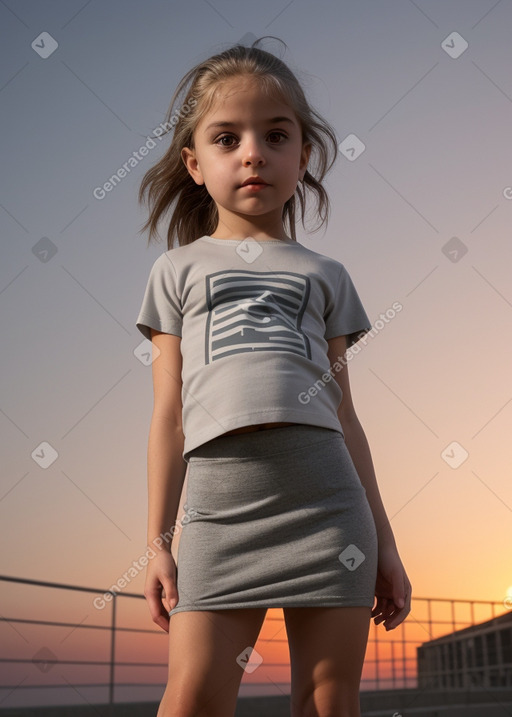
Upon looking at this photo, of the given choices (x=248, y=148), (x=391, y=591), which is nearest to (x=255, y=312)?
(x=248, y=148)

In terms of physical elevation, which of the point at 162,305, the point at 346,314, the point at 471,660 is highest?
the point at 471,660

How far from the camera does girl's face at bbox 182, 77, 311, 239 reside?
1.37 metres

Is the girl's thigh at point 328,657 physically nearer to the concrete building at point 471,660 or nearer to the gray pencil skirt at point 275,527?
the gray pencil skirt at point 275,527

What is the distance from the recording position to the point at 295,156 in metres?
1.43

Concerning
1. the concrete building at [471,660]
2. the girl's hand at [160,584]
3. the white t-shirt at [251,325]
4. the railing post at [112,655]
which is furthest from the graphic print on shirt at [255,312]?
the concrete building at [471,660]

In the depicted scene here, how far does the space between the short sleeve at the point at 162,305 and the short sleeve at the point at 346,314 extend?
0.30 m

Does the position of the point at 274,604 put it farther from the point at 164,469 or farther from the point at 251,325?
the point at 251,325

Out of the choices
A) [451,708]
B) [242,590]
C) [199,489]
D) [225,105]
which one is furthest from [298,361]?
[451,708]

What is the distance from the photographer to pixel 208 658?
1.11 m

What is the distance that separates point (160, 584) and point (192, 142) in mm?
881

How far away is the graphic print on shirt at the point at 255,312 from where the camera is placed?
1.29 meters

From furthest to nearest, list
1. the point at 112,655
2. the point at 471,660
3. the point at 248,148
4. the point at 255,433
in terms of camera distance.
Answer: the point at 471,660, the point at 112,655, the point at 248,148, the point at 255,433

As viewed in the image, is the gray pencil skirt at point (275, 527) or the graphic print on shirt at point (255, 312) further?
the graphic print on shirt at point (255, 312)

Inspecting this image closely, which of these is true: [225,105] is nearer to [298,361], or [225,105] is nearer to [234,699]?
[298,361]
